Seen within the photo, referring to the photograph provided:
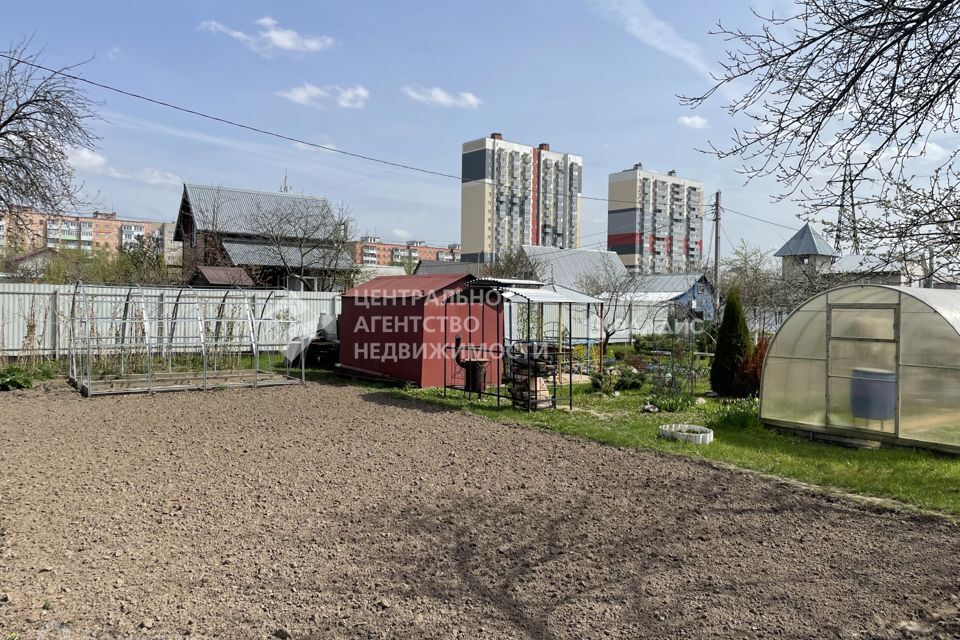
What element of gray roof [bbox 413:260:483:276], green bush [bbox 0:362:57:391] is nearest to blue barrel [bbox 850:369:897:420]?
green bush [bbox 0:362:57:391]

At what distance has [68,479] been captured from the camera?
21.4ft

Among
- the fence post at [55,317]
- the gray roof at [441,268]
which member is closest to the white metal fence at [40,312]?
the fence post at [55,317]

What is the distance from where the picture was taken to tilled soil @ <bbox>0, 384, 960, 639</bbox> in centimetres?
370

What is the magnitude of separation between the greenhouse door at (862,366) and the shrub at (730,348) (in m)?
4.18

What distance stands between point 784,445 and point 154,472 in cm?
743

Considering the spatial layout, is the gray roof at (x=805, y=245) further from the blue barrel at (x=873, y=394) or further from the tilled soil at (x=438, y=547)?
the tilled soil at (x=438, y=547)

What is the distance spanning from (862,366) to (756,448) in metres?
1.76

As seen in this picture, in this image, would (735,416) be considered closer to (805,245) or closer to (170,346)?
(170,346)

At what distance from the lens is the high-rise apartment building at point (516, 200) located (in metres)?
46.8

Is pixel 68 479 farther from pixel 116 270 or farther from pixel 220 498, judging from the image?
pixel 116 270

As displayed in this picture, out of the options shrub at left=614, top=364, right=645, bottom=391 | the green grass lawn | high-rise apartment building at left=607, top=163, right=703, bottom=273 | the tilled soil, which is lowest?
the tilled soil

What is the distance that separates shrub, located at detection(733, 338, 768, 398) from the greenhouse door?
4098mm

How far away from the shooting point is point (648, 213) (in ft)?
172

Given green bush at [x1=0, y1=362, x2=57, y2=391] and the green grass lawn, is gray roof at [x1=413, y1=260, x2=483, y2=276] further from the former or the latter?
the green grass lawn
